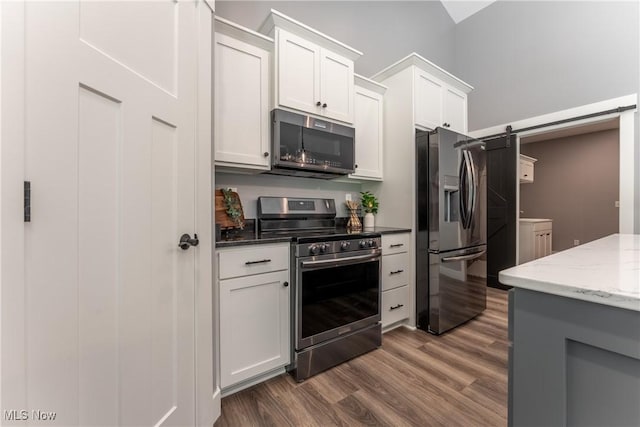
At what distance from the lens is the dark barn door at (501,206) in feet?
11.6

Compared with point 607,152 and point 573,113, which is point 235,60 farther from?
point 607,152

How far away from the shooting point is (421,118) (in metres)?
2.51

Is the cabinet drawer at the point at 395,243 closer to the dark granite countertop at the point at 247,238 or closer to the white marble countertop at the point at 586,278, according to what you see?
the dark granite countertop at the point at 247,238

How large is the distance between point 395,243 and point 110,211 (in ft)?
6.74

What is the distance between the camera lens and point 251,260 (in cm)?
156

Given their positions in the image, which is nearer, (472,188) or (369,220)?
(472,188)

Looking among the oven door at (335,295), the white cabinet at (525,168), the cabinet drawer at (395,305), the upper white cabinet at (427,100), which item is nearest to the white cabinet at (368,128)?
the upper white cabinet at (427,100)

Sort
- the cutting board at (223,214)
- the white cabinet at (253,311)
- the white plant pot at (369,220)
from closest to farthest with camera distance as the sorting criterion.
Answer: the white cabinet at (253,311)
the cutting board at (223,214)
the white plant pot at (369,220)

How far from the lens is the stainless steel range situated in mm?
1699

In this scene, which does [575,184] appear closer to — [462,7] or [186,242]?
[462,7]

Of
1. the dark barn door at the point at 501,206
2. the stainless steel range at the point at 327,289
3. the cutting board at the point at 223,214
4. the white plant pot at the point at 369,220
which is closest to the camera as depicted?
the stainless steel range at the point at 327,289

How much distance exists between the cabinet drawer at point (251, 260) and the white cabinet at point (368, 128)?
1158 millimetres

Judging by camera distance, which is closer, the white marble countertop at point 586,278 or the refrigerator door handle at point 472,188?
the white marble countertop at point 586,278

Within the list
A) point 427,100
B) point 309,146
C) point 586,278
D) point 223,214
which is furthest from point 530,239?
point 223,214
